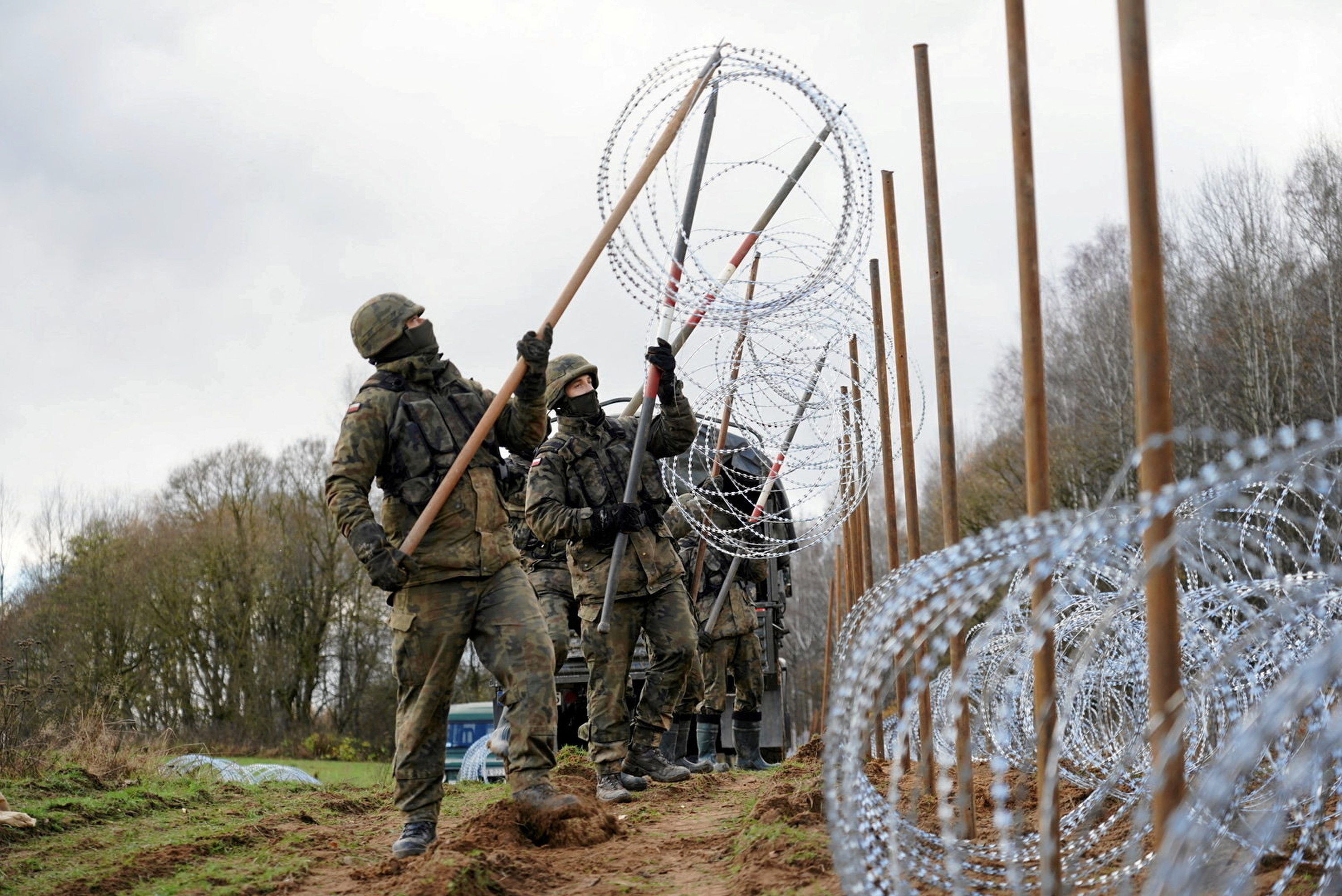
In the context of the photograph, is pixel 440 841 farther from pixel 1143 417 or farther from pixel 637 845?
pixel 1143 417

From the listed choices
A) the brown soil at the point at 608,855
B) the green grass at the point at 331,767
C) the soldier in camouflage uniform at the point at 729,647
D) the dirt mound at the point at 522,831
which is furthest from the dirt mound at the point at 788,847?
the green grass at the point at 331,767

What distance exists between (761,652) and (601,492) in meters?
3.45

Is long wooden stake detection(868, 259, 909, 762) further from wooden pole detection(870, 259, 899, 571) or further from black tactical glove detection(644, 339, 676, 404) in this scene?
black tactical glove detection(644, 339, 676, 404)

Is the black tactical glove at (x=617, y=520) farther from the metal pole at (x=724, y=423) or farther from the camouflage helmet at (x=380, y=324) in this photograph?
the camouflage helmet at (x=380, y=324)

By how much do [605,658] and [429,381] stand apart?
226 centimetres

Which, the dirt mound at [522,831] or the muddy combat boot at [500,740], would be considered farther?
the muddy combat boot at [500,740]

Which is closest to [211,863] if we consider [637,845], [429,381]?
[637,845]

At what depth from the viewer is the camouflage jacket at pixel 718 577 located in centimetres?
920

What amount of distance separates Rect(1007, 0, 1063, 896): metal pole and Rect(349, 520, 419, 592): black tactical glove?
101 inches

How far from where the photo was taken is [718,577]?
992 centimetres

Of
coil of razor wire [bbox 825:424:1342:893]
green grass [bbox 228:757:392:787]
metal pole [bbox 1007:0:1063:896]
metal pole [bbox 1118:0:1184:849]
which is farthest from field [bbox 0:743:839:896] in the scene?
green grass [bbox 228:757:392:787]

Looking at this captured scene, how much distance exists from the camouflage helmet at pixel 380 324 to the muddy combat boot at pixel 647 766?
3182 mm

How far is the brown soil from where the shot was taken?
4281mm

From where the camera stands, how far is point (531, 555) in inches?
361
